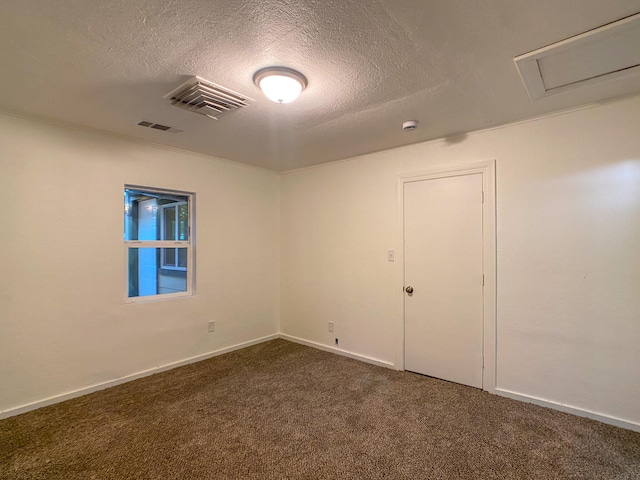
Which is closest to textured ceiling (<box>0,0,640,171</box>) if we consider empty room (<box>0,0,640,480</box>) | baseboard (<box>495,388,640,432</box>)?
empty room (<box>0,0,640,480</box>)

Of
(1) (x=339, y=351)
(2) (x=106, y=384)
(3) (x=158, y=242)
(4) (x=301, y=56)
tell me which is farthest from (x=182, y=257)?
(4) (x=301, y=56)

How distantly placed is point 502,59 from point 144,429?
3424 mm

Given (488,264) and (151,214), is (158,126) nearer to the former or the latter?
(151,214)

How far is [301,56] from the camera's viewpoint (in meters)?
1.80

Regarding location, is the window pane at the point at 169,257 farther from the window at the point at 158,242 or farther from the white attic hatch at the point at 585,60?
the white attic hatch at the point at 585,60

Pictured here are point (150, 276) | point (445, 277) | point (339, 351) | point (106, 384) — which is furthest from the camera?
point (339, 351)

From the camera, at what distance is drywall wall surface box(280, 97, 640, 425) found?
2.33 meters

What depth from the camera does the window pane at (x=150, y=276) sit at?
3.34 m

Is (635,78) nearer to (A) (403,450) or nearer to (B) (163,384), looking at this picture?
(A) (403,450)

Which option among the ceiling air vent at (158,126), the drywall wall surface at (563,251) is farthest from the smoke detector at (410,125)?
the ceiling air vent at (158,126)

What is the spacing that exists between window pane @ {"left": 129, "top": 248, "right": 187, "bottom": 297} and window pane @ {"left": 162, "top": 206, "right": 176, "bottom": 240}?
152 mm

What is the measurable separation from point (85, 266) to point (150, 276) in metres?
0.65

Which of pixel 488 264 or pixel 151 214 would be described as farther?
pixel 151 214

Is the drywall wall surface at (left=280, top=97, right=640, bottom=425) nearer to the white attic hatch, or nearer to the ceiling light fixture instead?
the white attic hatch
